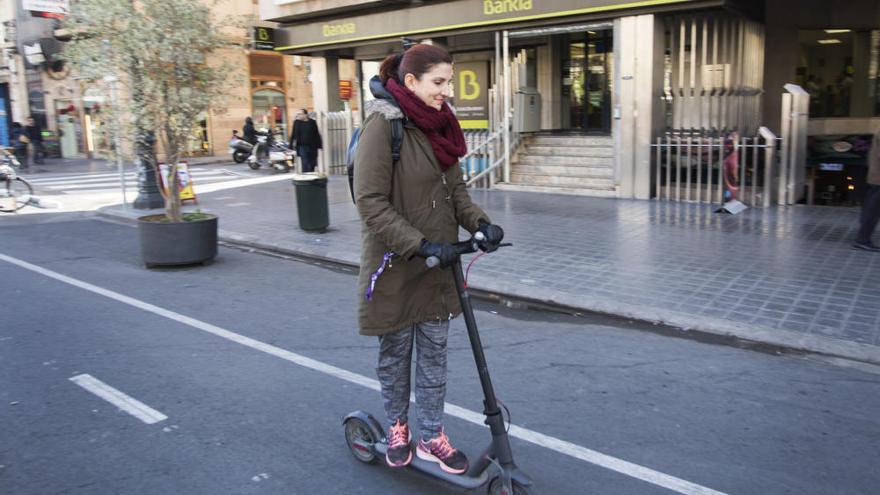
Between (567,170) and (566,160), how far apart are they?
0.97 ft

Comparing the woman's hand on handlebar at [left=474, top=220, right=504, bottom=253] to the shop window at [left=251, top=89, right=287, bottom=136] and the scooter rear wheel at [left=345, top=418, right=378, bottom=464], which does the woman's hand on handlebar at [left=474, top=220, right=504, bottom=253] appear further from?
the shop window at [left=251, top=89, right=287, bottom=136]

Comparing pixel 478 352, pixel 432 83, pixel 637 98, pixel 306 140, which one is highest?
pixel 637 98

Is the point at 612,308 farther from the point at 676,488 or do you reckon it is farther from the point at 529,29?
the point at 529,29

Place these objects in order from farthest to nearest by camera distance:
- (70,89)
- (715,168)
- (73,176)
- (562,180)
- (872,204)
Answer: (70,89), (73,176), (562,180), (715,168), (872,204)

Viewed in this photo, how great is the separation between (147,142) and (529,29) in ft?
29.0

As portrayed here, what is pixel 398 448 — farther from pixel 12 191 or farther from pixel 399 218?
pixel 12 191

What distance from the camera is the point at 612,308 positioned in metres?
6.39

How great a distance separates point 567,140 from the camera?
15672mm

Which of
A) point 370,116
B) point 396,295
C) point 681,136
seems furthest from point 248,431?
point 681,136

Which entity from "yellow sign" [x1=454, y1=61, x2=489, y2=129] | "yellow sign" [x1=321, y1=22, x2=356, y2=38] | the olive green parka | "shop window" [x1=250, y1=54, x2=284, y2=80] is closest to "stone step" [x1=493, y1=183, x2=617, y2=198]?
A: "yellow sign" [x1=454, y1=61, x2=489, y2=129]

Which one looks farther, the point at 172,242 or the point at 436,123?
the point at 172,242

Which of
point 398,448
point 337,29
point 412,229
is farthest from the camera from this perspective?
point 337,29

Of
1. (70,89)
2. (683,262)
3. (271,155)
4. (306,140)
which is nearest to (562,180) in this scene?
(306,140)

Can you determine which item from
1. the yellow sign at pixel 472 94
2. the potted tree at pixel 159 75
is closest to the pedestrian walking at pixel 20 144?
the yellow sign at pixel 472 94
